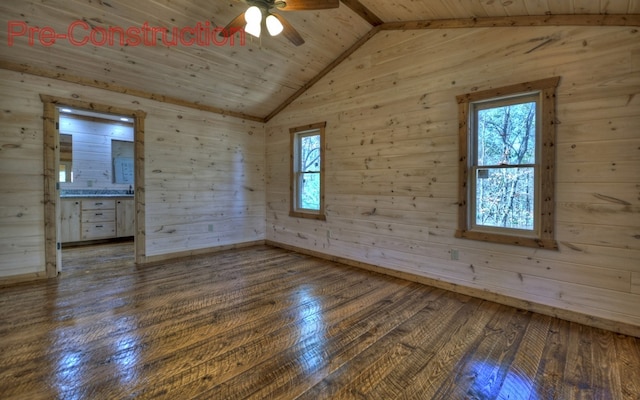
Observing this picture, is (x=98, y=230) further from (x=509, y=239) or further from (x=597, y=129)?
(x=597, y=129)

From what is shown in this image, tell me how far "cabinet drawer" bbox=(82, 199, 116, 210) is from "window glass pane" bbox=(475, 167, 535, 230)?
6.49 metres

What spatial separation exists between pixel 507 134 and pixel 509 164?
1.04 feet

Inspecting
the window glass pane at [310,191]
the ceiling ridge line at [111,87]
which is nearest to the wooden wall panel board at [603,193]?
the window glass pane at [310,191]

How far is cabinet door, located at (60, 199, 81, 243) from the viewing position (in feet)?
18.0

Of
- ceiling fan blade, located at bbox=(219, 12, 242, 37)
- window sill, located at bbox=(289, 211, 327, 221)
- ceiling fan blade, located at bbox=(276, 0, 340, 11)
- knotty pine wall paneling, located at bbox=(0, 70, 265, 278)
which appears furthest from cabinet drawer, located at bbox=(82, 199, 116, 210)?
ceiling fan blade, located at bbox=(276, 0, 340, 11)

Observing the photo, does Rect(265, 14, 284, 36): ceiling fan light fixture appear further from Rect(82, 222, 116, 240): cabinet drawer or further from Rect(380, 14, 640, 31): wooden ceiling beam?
Rect(82, 222, 116, 240): cabinet drawer

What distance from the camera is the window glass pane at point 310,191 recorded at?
5.11 metres

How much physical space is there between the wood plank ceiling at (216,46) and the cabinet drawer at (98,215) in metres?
2.85

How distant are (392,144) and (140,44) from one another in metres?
3.26

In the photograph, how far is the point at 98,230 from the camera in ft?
19.2

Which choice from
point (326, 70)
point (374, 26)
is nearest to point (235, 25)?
point (374, 26)

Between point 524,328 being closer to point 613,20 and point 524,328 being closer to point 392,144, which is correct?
point 392,144

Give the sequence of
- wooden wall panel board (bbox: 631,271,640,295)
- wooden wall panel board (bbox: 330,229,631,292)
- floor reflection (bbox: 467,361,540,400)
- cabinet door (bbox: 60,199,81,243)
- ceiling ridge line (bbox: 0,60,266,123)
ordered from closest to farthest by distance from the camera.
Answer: floor reflection (bbox: 467,361,540,400) < wooden wall panel board (bbox: 631,271,640,295) < wooden wall panel board (bbox: 330,229,631,292) < ceiling ridge line (bbox: 0,60,266,123) < cabinet door (bbox: 60,199,81,243)

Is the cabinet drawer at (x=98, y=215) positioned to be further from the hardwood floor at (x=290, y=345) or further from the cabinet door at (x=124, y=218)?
the hardwood floor at (x=290, y=345)
